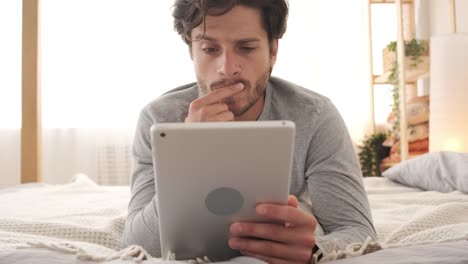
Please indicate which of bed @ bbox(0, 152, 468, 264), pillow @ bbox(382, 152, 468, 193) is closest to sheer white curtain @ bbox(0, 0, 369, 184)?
bed @ bbox(0, 152, 468, 264)

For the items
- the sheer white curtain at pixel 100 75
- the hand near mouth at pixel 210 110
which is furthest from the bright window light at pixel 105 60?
the hand near mouth at pixel 210 110

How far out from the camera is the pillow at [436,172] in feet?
5.00

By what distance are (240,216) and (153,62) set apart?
8.27 feet

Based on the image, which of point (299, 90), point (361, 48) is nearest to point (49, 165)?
point (361, 48)

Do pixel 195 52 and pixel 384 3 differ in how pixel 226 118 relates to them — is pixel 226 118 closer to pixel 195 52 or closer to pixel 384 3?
pixel 195 52

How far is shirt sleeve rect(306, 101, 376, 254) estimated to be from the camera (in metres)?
0.88

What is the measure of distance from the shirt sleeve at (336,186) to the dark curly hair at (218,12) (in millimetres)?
205

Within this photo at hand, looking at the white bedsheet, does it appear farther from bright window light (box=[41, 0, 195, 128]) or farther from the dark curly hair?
bright window light (box=[41, 0, 195, 128])

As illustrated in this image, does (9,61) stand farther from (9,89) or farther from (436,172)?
(436,172)

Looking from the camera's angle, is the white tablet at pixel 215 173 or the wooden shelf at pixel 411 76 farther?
the wooden shelf at pixel 411 76

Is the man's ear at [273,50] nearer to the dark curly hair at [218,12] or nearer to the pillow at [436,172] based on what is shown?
the dark curly hair at [218,12]

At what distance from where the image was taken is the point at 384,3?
3348 mm

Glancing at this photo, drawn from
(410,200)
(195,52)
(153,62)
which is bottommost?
(410,200)

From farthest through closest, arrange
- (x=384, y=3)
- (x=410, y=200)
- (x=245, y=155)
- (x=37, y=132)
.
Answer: (x=384, y=3) → (x=37, y=132) → (x=410, y=200) → (x=245, y=155)
